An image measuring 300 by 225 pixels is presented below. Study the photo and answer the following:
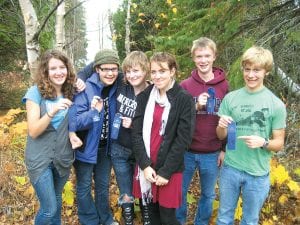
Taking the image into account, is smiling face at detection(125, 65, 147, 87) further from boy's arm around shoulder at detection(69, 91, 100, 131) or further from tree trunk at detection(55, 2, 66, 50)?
tree trunk at detection(55, 2, 66, 50)

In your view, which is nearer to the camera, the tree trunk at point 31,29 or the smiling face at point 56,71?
the smiling face at point 56,71

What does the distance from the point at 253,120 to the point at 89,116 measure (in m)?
1.52

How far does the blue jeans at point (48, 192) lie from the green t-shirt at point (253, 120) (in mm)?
1657

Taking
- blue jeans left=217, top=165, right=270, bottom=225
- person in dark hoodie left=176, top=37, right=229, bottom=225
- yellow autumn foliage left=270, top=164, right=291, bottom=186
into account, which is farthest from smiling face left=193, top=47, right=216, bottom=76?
yellow autumn foliage left=270, top=164, right=291, bottom=186

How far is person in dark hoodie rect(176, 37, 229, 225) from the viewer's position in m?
3.37

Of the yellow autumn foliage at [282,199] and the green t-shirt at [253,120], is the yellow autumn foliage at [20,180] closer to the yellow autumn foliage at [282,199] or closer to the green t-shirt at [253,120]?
the green t-shirt at [253,120]

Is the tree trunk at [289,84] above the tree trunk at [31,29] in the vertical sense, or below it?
below

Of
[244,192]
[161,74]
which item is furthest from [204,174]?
[161,74]

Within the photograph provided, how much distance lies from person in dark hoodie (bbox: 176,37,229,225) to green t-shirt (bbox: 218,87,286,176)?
0.23 m

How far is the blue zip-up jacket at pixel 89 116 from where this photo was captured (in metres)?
3.28

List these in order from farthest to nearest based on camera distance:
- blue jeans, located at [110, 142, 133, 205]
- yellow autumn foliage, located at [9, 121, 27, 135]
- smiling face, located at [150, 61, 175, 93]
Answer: yellow autumn foliage, located at [9, 121, 27, 135] < blue jeans, located at [110, 142, 133, 205] < smiling face, located at [150, 61, 175, 93]

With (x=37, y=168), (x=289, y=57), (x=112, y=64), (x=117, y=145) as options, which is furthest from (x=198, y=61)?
(x=289, y=57)

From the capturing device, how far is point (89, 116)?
129 inches

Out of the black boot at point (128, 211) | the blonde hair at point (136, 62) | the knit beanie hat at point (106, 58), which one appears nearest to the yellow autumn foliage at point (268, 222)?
the black boot at point (128, 211)
